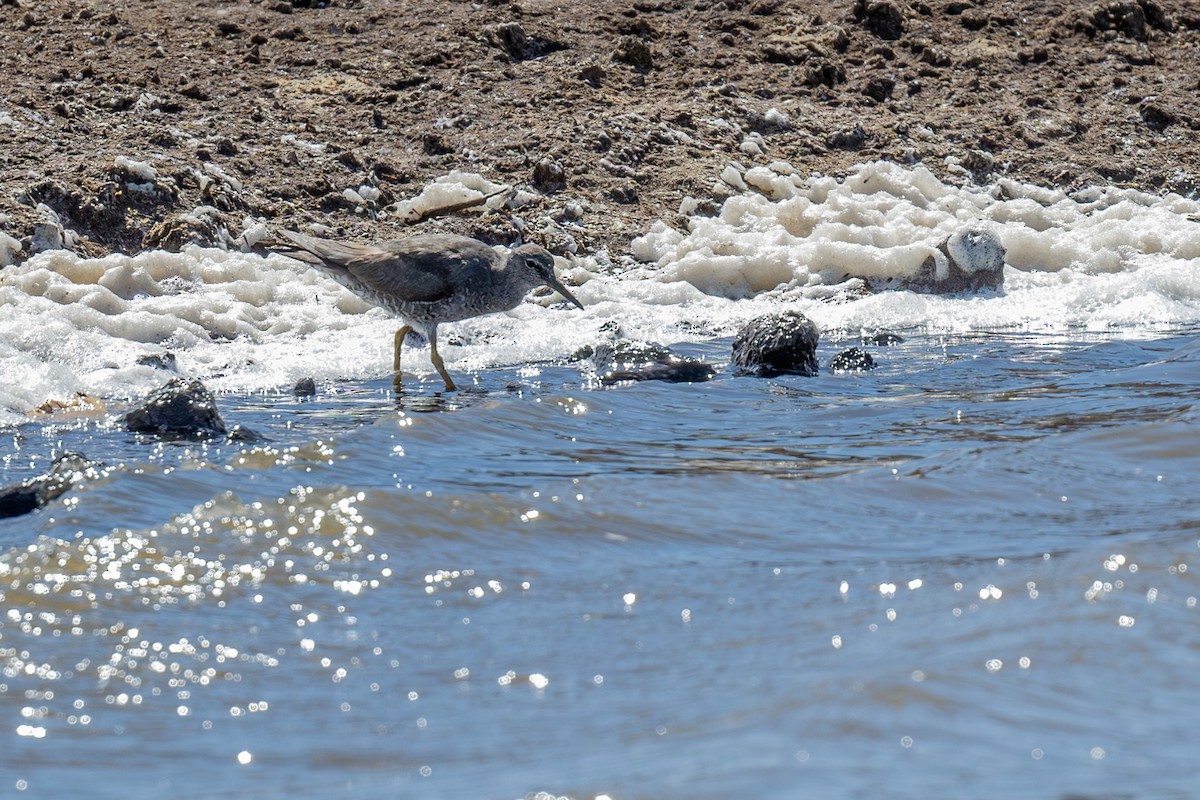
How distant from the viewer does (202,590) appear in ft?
15.0

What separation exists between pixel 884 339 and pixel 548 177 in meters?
3.29

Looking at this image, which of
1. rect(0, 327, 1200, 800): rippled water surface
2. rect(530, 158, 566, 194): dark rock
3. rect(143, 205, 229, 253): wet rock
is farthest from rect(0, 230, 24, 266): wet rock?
rect(530, 158, 566, 194): dark rock

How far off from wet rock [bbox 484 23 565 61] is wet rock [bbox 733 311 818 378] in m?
5.74

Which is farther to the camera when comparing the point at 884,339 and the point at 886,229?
the point at 886,229

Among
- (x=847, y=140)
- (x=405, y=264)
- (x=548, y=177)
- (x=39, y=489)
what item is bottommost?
(x=39, y=489)

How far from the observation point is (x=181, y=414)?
6.98 m

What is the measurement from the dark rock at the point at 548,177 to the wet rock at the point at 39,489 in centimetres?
656

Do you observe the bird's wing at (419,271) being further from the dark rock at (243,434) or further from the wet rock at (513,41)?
the wet rock at (513,41)

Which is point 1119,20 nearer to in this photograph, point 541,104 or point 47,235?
point 541,104

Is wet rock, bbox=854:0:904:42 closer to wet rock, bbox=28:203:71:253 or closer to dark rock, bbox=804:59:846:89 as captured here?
dark rock, bbox=804:59:846:89

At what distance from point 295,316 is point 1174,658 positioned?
6.88 m

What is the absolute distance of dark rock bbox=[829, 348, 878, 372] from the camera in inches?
351

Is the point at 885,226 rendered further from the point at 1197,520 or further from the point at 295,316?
the point at 1197,520

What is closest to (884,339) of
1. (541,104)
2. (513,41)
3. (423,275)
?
(423,275)
